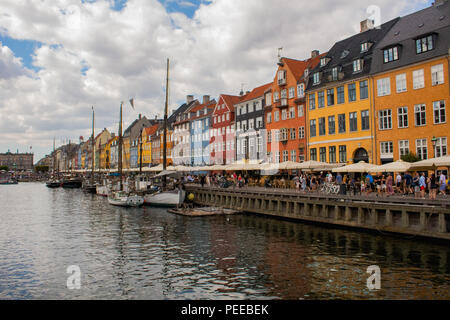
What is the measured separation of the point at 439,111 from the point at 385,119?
5.75 m

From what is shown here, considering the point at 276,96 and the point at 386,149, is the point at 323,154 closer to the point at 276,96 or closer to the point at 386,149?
the point at 386,149

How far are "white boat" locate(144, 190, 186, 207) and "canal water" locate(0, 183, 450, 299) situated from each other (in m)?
14.7

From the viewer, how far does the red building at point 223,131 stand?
233ft

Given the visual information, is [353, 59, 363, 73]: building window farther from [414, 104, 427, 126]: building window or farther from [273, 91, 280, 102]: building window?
[273, 91, 280, 102]: building window

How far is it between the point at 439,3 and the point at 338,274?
36.2 metres

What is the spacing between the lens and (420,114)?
3603 cm

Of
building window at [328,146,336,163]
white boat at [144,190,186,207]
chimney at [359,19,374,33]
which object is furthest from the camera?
chimney at [359,19,374,33]

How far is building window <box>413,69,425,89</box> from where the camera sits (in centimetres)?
3588

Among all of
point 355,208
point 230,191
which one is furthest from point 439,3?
point 230,191

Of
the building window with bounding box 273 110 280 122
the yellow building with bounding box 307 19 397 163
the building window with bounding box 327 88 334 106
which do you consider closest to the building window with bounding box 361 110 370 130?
the yellow building with bounding box 307 19 397 163

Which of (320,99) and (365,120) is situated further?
(320,99)

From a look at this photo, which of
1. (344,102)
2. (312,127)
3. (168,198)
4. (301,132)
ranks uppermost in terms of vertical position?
(344,102)

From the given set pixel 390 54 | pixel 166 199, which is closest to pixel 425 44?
pixel 390 54
